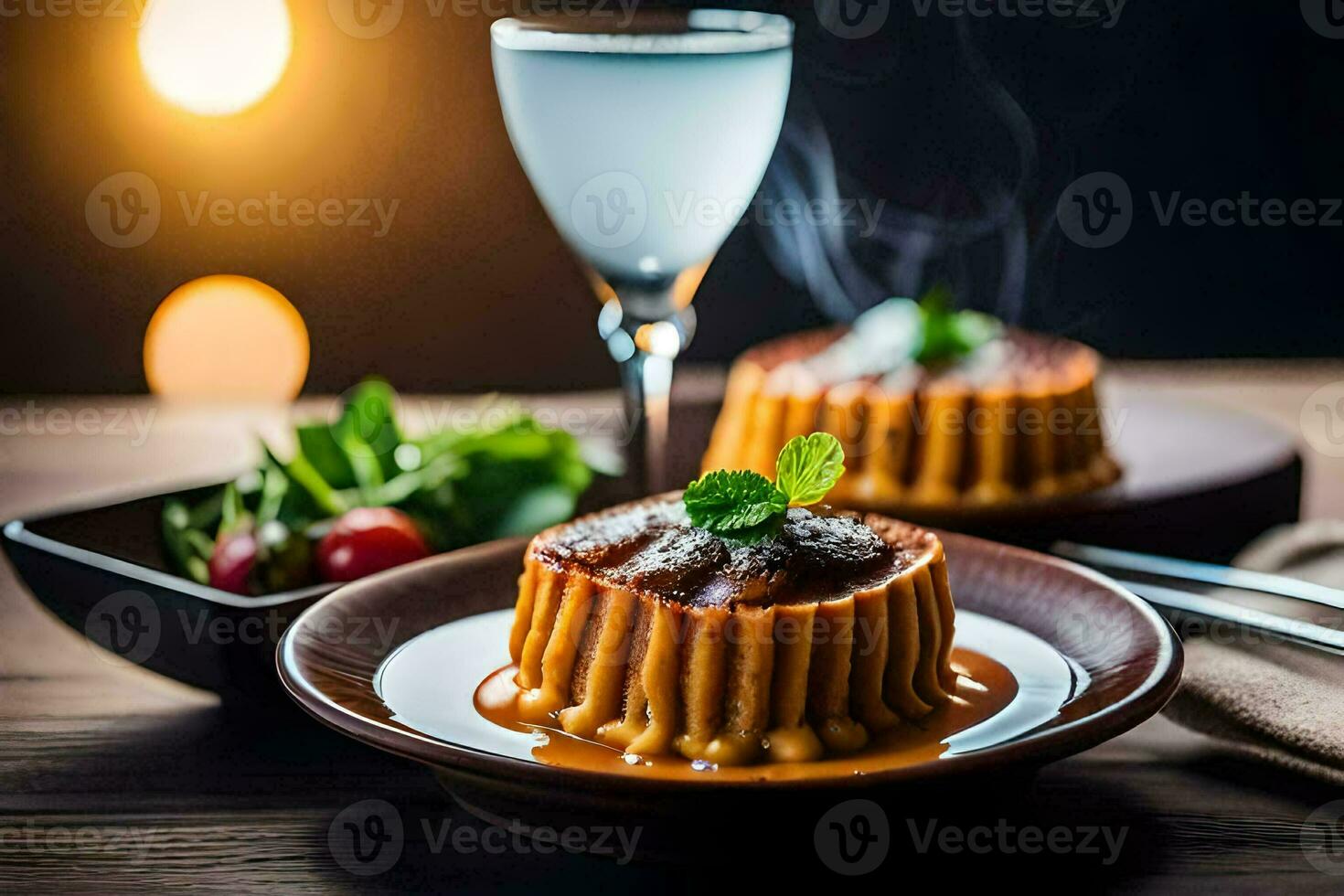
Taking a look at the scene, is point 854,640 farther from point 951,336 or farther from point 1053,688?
point 951,336

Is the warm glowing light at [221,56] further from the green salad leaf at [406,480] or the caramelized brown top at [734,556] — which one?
the caramelized brown top at [734,556]

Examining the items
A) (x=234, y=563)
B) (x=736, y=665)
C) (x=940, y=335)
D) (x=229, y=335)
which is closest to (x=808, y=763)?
(x=736, y=665)

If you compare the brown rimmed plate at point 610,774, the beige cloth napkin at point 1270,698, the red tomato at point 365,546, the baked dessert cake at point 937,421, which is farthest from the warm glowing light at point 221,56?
the beige cloth napkin at point 1270,698

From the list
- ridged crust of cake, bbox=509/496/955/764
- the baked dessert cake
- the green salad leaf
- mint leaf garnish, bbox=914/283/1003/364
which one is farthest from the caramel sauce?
mint leaf garnish, bbox=914/283/1003/364

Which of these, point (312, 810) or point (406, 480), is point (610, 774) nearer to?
point (312, 810)

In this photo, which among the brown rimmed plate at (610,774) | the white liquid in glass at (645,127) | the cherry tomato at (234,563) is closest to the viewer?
the brown rimmed plate at (610,774)

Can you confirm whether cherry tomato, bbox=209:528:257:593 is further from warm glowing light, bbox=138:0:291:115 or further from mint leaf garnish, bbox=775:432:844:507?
warm glowing light, bbox=138:0:291:115
